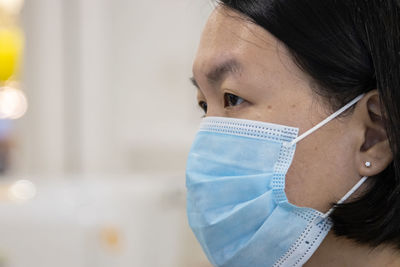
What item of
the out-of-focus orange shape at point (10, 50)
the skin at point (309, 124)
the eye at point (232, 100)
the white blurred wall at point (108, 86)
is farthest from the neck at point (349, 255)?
the out-of-focus orange shape at point (10, 50)

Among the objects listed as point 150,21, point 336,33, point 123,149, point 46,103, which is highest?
point 150,21

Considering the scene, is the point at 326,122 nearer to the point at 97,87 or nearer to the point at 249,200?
the point at 249,200

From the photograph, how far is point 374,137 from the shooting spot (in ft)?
3.09

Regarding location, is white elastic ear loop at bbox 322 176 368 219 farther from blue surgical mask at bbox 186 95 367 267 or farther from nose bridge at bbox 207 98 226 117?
nose bridge at bbox 207 98 226 117

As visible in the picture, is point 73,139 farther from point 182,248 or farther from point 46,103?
point 182,248

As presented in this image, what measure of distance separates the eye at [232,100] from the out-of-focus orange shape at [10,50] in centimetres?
186

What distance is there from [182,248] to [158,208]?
220 millimetres

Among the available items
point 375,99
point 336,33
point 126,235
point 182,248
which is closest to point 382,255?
point 375,99

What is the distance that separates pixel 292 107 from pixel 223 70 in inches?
5.3

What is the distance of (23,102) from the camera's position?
2.79 m

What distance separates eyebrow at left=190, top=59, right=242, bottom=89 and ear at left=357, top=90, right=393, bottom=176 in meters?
0.21

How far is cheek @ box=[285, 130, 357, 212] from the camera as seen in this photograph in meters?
0.94

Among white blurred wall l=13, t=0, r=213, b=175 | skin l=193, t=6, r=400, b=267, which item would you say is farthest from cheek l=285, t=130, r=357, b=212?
white blurred wall l=13, t=0, r=213, b=175

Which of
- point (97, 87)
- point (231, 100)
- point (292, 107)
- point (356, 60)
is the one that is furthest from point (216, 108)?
point (97, 87)
